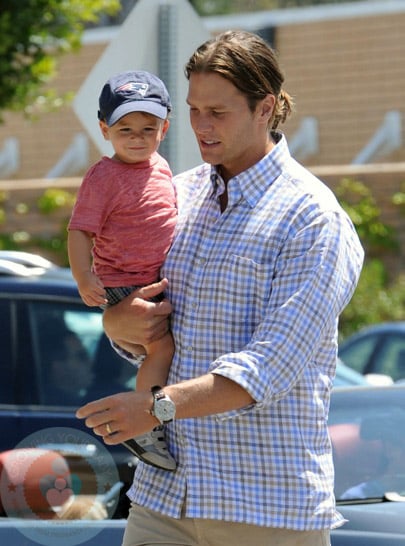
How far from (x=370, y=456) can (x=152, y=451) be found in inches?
73.9

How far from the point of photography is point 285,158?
10.4 feet

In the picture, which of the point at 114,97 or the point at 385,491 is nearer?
the point at 114,97

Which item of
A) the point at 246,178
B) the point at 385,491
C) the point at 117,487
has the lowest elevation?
the point at 117,487

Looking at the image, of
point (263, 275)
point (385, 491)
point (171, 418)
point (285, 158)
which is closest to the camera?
point (171, 418)

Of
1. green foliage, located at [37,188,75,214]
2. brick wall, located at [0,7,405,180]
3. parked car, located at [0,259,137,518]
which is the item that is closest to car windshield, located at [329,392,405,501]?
parked car, located at [0,259,137,518]

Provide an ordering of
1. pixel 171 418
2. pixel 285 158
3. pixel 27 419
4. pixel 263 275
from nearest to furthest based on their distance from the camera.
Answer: pixel 171 418, pixel 263 275, pixel 285 158, pixel 27 419

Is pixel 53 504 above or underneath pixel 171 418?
underneath

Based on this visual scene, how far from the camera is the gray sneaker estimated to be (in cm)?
302

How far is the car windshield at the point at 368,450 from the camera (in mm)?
4555

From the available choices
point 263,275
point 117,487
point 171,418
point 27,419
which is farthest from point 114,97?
point 27,419

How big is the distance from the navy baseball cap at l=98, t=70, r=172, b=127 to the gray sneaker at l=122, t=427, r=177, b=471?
0.85 m

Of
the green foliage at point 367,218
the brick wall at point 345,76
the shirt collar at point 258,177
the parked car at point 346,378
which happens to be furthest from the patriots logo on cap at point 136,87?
the brick wall at point 345,76

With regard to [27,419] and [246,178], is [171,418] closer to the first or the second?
[246,178]

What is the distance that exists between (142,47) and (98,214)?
2.59 metres
